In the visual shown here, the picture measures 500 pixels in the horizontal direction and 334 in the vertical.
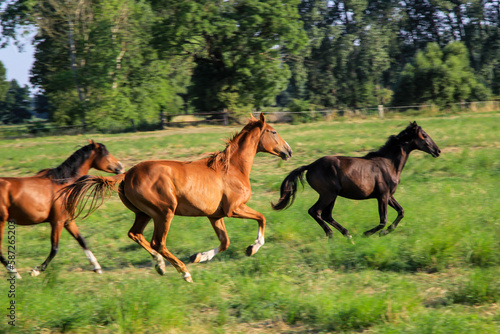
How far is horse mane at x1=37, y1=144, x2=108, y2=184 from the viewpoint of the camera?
7.42m

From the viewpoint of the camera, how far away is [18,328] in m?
4.84

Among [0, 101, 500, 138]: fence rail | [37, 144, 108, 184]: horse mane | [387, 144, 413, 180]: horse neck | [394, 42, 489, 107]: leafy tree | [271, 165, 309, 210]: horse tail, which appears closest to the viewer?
[37, 144, 108, 184]: horse mane

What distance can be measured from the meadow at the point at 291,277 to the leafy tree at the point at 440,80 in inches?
1003

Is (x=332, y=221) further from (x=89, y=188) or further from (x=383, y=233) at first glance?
(x=89, y=188)

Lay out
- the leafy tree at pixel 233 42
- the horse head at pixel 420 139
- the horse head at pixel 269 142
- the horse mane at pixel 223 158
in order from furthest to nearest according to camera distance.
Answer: the leafy tree at pixel 233 42 < the horse head at pixel 420 139 < the horse head at pixel 269 142 < the horse mane at pixel 223 158

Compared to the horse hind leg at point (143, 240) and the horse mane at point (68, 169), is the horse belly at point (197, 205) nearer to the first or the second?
the horse hind leg at point (143, 240)

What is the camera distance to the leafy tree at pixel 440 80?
113 feet

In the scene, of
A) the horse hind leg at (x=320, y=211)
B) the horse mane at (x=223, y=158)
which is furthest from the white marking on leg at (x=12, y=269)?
the horse hind leg at (x=320, y=211)

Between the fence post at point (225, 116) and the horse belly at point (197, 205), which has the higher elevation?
the fence post at point (225, 116)

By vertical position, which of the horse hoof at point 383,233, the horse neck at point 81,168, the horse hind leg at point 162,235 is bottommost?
the horse hoof at point 383,233

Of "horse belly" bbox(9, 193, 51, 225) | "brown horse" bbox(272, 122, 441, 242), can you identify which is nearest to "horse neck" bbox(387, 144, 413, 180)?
"brown horse" bbox(272, 122, 441, 242)

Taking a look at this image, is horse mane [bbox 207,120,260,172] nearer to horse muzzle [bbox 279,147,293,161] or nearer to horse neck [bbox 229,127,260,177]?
horse neck [bbox 229,127,260,177]

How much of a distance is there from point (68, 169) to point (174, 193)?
2183 millimetres

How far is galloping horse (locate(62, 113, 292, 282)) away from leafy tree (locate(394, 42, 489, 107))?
29.8 m
